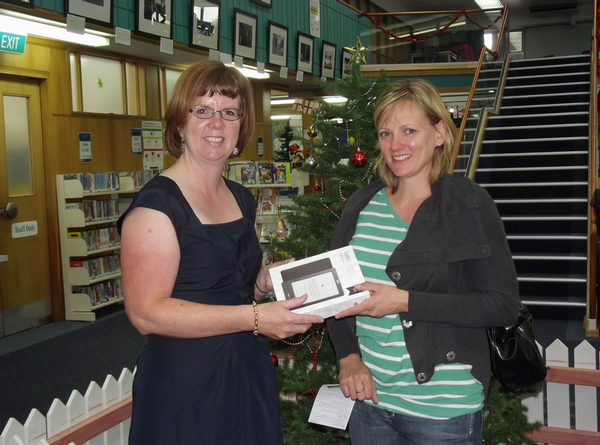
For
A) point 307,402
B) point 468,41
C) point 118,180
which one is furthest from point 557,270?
point 468,41

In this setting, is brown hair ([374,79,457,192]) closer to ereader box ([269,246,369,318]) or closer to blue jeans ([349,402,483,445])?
ereader box ([269,246,369,318])

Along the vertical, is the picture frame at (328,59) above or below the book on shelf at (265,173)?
above

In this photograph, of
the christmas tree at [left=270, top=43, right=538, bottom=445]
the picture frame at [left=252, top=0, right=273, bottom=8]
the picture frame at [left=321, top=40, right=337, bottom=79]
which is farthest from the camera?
the picture frame at [left=321, top=40, right=337, bottom=79]

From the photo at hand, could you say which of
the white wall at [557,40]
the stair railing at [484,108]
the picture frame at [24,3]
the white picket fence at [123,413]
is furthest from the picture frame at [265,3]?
the white wall at [557,40]

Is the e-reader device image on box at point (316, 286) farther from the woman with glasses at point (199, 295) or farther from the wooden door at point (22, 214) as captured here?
the wooden door at point (22, 214)

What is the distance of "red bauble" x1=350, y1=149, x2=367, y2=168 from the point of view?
9.59ft

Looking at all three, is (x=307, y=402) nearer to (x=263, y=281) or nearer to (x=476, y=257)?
(x=263, y=281)

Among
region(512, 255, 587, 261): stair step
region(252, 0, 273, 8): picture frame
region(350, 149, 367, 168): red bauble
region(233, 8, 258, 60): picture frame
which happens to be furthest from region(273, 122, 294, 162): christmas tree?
region(350, 149, 367, 168): red bauble

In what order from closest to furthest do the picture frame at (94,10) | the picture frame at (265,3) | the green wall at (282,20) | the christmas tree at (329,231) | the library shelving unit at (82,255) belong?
the christmas tree at (329,231) → the picture frame at (94,10) → the green wall at (282,20) → the library shelving unit at (82,255) → the picture frame at (265,3)

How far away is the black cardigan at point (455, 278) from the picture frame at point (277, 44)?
27.6 feet

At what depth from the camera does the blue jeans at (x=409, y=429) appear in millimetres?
1573

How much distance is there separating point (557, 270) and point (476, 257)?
5.53 meters

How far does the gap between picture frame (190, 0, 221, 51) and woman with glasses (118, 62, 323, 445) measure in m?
6.44

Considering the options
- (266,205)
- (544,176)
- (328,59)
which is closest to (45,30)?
(266,205)
